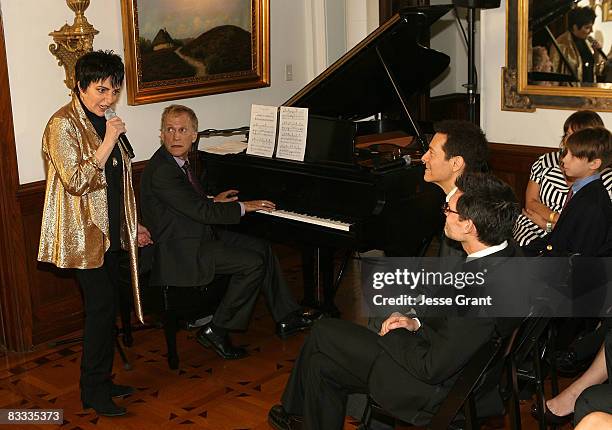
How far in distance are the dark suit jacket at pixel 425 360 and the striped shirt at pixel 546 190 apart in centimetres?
160

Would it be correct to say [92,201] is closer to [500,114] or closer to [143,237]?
[143,237]

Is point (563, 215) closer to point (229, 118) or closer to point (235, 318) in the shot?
point (235, 318)

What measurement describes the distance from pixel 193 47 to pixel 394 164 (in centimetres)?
177

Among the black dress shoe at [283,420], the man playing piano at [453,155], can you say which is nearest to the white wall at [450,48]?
the man playing piano at [453,155]

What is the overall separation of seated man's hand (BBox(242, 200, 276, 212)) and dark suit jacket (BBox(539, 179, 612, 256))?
1590 mm

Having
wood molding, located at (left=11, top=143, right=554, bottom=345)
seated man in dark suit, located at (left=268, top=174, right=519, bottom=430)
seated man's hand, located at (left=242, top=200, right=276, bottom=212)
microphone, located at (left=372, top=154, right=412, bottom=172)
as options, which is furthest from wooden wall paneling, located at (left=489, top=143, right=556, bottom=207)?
seated man in dark suit, located at (left=268, top=174, right=519, bottom=430)

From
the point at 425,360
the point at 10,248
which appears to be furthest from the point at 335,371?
the point at 10,248

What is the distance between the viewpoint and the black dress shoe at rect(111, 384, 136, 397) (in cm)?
417

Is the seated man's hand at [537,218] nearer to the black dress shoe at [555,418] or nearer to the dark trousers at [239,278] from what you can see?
the black dress shoe at [555,418]

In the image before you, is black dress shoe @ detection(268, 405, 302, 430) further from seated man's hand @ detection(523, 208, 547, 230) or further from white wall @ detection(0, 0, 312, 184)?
white wall @ detection(0, 0, 312, 184)

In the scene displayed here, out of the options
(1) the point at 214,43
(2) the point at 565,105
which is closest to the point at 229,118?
(1) the point at 214,43

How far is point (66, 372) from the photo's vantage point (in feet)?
15.0

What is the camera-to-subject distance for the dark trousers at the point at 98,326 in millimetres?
3811

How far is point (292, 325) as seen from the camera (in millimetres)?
4938
